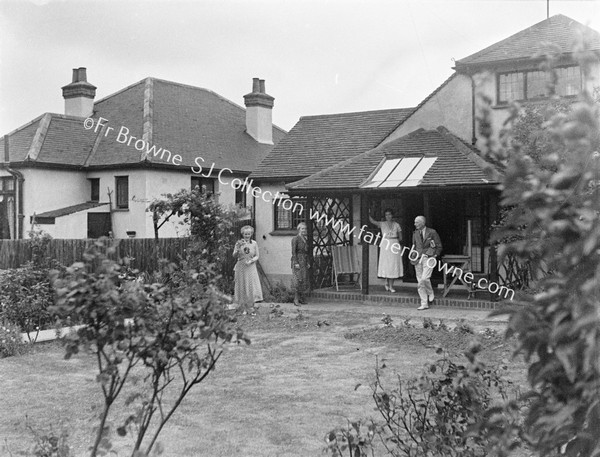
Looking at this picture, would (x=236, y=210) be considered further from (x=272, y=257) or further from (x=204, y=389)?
(x=204, y=389)

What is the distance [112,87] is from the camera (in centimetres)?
3203

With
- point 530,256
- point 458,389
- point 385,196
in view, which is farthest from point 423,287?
point 530,256

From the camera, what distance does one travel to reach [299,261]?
17344 mm

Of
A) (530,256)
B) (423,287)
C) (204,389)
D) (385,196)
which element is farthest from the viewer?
(385,196)

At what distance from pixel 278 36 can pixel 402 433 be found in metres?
22.3

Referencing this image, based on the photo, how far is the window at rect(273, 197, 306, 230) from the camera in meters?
21.3

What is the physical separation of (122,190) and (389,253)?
43.4 feet

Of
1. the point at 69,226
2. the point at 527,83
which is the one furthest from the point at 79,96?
the point at 527,83

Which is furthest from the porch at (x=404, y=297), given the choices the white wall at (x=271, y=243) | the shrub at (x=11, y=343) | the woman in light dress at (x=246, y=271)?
the shrub at (x=11, y=343)

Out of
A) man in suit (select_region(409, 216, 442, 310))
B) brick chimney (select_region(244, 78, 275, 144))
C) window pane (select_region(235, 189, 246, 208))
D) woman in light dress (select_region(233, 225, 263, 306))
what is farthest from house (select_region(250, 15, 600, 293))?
brick chimney (select_region(244, 78, 275, 144))

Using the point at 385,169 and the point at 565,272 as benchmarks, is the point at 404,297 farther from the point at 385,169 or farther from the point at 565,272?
the point at 565,272

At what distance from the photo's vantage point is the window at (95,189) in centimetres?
2770

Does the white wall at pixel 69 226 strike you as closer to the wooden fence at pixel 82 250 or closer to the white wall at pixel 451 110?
the wooden fence at pixel 82 250

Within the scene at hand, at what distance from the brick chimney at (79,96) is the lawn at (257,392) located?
19579 millimetres
